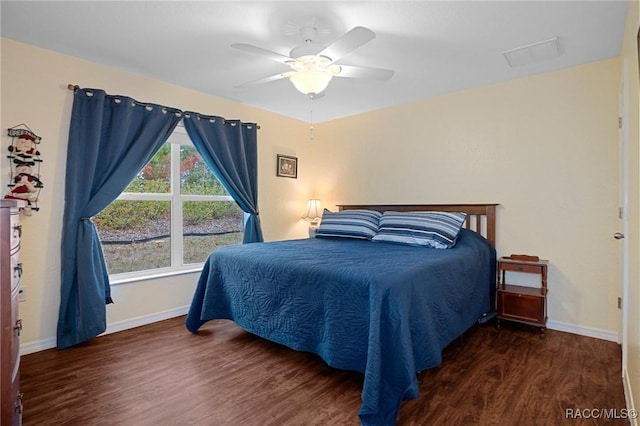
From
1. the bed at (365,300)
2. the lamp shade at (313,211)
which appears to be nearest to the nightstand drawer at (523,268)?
the bed at (365,300)

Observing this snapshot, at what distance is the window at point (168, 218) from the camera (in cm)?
310

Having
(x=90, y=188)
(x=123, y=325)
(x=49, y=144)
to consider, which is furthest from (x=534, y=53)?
(x=123, y=325)

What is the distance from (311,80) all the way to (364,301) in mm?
1487

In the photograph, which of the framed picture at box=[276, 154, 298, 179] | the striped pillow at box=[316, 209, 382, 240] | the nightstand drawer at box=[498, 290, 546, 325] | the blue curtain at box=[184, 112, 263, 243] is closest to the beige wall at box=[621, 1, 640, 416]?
the nightstand drawer at box=[498, 290, 546, 325]

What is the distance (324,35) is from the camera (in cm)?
229

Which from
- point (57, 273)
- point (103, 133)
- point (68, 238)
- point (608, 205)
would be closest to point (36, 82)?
point (103, 133)

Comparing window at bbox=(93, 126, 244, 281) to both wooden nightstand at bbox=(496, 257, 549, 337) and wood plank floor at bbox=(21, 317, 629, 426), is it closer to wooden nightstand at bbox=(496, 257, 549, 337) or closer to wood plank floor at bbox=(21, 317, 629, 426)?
wood plank floor at bbox=(21, 317, 629, 426)

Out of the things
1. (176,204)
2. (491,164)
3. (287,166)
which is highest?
(287,166)

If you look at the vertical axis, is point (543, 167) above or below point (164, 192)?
above

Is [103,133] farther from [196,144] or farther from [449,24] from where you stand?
[449,24]

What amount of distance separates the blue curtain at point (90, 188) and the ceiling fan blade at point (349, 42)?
6.34 feet

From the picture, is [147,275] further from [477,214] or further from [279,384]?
[477,214]

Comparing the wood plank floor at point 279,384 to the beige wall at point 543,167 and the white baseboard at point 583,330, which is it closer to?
the white baseboard at point 583,330

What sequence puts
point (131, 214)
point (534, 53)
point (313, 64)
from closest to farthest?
point (313, 64) < point (534, 53) < point (131, 214)
